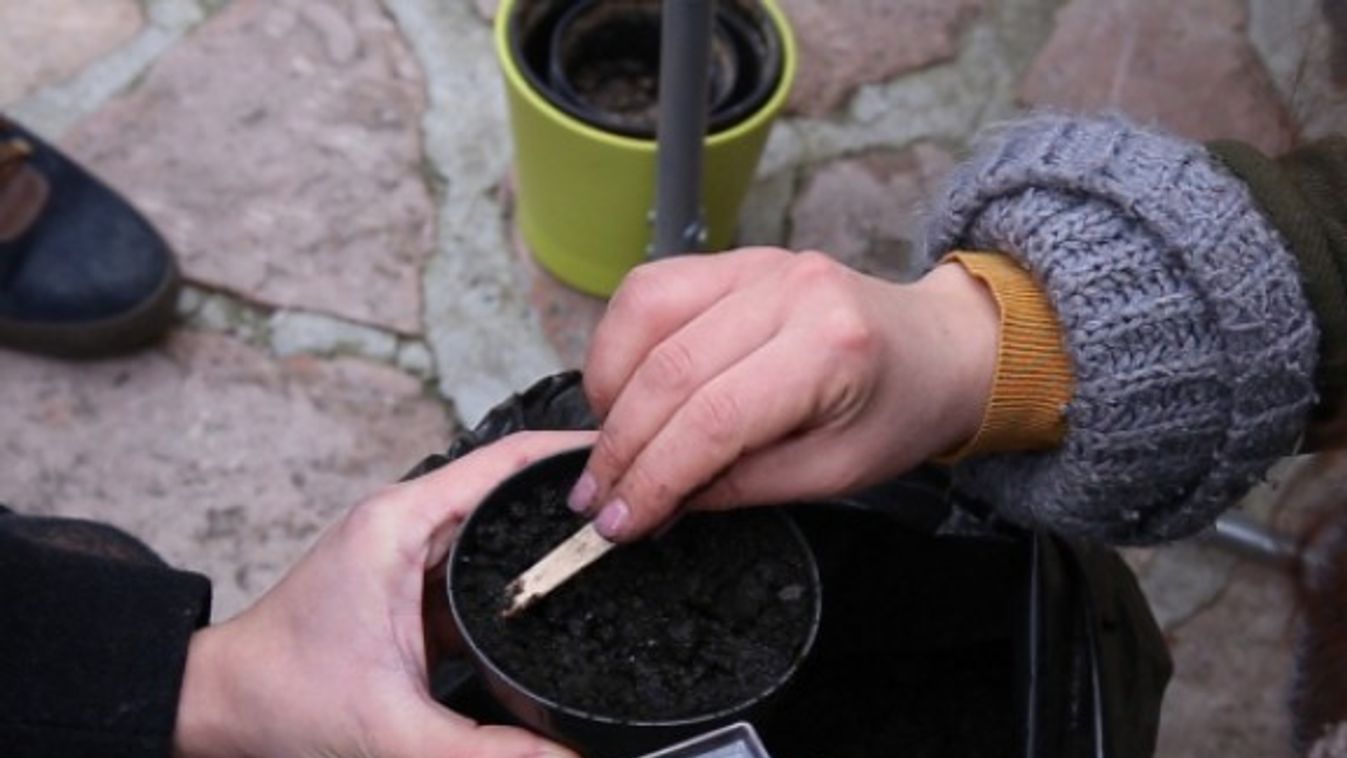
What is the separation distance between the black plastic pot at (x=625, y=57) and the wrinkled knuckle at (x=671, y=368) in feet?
2.19

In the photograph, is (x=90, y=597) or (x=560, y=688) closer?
(x=560, y=688)

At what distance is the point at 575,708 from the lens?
2.21 ft

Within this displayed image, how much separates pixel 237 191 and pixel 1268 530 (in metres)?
1.10

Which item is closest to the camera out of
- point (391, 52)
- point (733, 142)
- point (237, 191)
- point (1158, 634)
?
point (1158, 634)

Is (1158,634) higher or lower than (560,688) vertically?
lower

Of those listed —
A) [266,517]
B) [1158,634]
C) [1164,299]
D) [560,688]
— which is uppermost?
[1164,299]

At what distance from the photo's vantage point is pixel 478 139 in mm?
1685

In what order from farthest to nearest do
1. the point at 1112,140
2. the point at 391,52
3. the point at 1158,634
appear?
the point at 391,52
the point at 1158,634
the point at 1112,140

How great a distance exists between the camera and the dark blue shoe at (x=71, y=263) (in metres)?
1.48

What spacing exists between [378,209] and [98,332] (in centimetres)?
32

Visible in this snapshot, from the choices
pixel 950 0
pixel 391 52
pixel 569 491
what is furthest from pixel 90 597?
pixel 950 0

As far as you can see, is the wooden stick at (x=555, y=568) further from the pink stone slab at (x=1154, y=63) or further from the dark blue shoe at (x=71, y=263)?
the pink stone slab at (x=1154, y=63)

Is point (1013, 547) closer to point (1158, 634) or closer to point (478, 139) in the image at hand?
point (1158, 634)

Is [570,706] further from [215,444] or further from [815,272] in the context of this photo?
[215,444]
